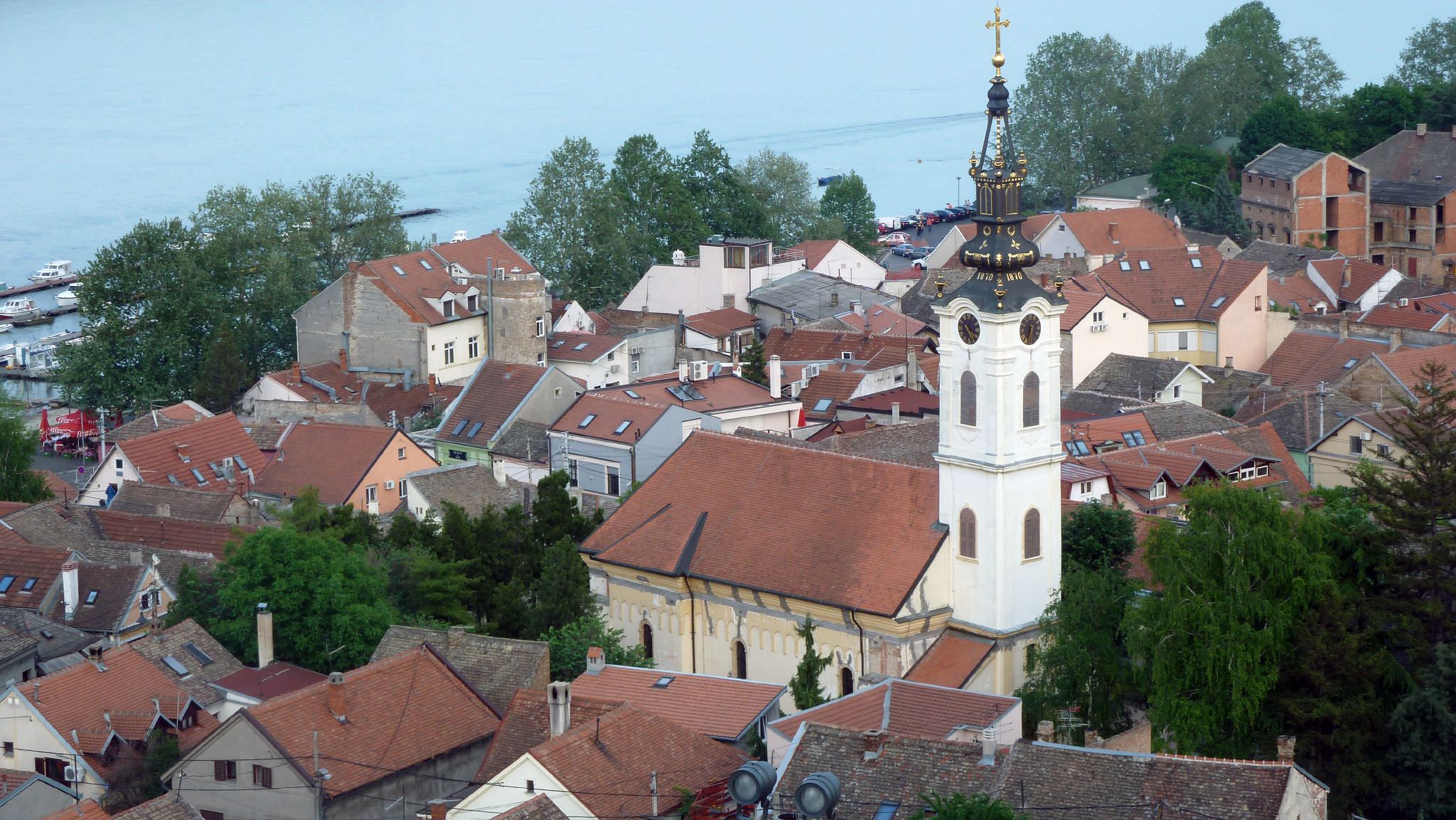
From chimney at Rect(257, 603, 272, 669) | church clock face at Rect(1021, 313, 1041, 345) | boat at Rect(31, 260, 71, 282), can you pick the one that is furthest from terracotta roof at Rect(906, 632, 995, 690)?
boat at Rect(31, 260, 71, 282)

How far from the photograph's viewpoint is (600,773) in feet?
117

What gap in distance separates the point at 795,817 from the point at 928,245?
84.8 metres

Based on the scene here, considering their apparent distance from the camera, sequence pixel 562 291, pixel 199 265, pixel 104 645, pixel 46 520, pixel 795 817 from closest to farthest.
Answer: pixel 795 817
pixel 104 645
pixel 46 520
pixel 199 265
pixel 562 291

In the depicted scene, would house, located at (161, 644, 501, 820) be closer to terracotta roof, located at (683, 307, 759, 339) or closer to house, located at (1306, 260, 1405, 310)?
terracotta roof, located at (683, 307, 759, 339)

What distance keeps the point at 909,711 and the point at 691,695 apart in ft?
14.4

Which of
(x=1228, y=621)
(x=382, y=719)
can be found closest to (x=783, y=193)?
(x=382, y=719)

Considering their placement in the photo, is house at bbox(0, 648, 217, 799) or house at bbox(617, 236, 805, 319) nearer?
house at bbox(0, 648, 217, 799)

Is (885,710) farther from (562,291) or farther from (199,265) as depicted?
(562,291)

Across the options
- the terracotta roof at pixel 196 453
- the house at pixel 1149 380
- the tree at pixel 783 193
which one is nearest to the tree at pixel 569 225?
the tree at pixel 783 193

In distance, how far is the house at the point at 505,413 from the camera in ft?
212

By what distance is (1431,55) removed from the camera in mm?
128625

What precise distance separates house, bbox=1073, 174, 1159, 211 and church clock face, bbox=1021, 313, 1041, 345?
69.6m

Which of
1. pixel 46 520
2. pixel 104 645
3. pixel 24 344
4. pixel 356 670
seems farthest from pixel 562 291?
pixel 356 670

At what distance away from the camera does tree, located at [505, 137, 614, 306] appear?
305ft
